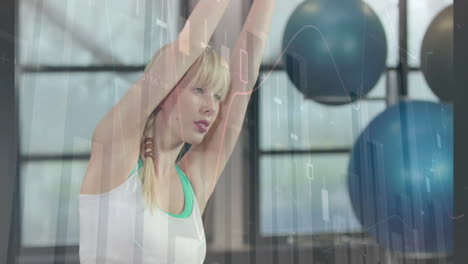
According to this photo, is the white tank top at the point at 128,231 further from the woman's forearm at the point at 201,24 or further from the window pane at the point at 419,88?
the window pane at the point at 419,88

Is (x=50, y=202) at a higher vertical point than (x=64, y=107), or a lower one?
lower

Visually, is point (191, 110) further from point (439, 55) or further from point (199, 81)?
point (439, 55)

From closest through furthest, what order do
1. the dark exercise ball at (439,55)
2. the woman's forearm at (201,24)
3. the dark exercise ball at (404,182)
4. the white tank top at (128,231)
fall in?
the white tank top at (128,231) < the woman's forearm at (201,24) < the dark exercise ball at (404,182) < the dark exercise ball at (439,55)

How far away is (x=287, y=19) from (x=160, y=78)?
1.33 feet

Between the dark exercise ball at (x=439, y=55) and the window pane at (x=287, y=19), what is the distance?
100mm

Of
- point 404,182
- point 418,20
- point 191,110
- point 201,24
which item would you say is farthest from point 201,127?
point 418,20

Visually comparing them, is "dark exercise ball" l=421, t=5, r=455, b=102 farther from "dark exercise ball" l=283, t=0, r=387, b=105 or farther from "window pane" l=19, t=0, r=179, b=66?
"window pane" l=19, t=0, r=179, b=66

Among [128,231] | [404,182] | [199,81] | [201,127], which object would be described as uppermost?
[199,81]

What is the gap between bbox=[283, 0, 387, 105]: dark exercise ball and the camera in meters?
1.32

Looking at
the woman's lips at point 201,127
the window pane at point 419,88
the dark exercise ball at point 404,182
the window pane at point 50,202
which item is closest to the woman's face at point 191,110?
the woman's lips at point 201,127

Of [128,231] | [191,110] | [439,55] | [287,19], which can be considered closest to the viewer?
[128,231]

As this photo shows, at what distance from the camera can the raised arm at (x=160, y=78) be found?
45.9 inches

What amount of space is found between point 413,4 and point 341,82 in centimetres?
38

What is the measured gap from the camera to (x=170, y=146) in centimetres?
122
